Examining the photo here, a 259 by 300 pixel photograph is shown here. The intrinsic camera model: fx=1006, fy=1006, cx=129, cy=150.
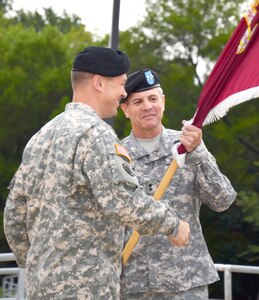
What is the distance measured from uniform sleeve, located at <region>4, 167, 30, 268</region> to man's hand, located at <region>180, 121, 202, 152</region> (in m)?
1.04

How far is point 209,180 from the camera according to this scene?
17.2 feet

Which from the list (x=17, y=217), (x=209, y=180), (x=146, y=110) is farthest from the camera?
Answer: (x=146, y=110)

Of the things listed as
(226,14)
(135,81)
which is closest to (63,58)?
(226,14)

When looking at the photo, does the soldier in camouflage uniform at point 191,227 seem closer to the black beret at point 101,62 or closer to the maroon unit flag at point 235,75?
the maroon unit flag at point 235,75

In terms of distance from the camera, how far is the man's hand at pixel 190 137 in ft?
17.2

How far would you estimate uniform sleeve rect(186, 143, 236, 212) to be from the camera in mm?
5230

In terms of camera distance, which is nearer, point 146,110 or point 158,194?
point 158,194

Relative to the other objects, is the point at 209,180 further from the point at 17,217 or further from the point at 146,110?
the point at 17,217

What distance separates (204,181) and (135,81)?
75 cm

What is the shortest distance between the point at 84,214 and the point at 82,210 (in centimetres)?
2

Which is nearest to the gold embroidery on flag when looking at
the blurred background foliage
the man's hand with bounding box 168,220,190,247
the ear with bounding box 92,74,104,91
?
the ear with bounding box 92,74,104,91

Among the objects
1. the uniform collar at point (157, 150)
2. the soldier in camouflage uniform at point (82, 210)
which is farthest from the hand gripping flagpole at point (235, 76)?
the soldier in camouflage uniform at point (82, 210)

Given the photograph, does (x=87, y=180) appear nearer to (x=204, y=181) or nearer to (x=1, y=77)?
(x=204, y=181)

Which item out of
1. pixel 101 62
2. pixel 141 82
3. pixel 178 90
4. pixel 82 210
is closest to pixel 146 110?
pixel 141 82
